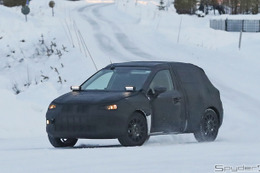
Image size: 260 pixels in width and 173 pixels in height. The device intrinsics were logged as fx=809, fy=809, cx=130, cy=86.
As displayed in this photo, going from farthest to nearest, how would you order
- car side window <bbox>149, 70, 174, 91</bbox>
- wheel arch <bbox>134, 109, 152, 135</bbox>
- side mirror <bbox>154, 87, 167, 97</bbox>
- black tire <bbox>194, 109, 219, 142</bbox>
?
black tire <bbox>194, 109, 219, 142</bbox>, car side window <bbox>149, 70, 174, 91</bbox>, side mirror <bbox>154, 87, 167, 97</bbox>, wheel arch <bbox>134, 109, 152, 135</bbox>

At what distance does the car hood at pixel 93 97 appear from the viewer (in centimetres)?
1227

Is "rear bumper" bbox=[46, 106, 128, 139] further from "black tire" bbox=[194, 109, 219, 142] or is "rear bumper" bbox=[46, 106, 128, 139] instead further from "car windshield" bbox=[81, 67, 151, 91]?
"black tire" bbox=[194, 109, 219, 142]

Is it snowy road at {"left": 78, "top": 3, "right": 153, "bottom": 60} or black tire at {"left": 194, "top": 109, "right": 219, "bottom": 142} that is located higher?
black tire at {"left": 194, "top": 109, "right": 219, "bottom": 142}

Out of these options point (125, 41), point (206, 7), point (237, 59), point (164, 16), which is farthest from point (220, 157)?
point (206, 7)

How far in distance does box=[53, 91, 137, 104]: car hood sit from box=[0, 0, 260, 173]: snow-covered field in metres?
0.74

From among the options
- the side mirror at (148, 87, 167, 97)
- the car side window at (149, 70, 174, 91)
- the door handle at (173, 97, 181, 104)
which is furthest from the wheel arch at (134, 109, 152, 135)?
the door handle at (173, 97, 181, 104)

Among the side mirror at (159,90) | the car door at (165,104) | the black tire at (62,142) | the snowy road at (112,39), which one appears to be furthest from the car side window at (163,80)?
the snowy road at (112,39)

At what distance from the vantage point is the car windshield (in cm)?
1308

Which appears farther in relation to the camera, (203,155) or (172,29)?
(172,29)

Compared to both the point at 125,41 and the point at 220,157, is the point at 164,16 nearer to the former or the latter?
the point at 125,41

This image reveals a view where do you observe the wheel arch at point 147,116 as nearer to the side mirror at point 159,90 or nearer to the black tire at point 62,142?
the side mirror at point 159,90

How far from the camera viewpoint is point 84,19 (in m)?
55.7

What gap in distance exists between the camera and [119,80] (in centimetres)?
1330

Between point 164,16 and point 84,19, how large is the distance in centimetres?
805
